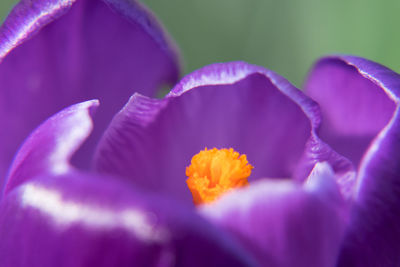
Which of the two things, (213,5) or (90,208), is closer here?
(90,208)

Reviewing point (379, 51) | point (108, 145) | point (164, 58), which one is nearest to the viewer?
point (108, 145)

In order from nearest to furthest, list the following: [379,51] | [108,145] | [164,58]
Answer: [108,145]
[164,58]
[379,51]

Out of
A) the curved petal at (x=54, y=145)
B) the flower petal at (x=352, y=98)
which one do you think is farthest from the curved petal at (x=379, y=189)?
the curved petal at (x=54, y=145)

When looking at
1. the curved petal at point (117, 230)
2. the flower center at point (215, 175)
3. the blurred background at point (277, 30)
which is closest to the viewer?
the curved petal at point (117, 230)

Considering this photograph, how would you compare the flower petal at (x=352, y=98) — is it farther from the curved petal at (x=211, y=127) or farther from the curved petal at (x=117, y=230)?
the curved petal at (x=117, y=230)

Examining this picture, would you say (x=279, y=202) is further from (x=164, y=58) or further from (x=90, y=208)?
(x=164, y=58)

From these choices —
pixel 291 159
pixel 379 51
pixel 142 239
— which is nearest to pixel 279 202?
pixel 142 239
